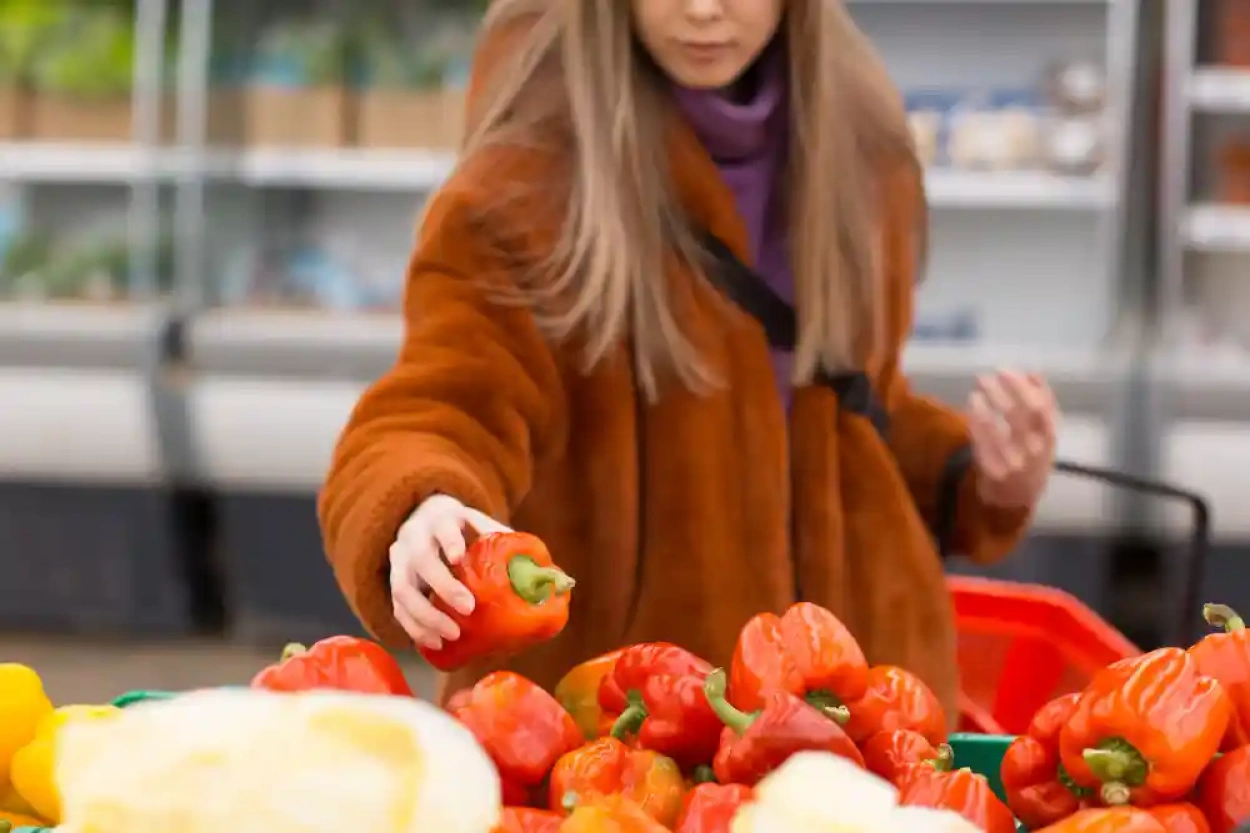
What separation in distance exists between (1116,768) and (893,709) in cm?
18

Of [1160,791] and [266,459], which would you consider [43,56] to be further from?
[1160,791]

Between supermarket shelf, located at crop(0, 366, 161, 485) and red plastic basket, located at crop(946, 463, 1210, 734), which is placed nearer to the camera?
red plastic basket, located at crop(946, 463, 1210, 734)

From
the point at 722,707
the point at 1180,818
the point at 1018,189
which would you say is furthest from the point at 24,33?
the point at 1180,818

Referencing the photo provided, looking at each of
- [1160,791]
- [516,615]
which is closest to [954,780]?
[1160,791]

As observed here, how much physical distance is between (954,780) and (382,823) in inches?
13.3

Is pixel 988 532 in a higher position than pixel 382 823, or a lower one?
lower

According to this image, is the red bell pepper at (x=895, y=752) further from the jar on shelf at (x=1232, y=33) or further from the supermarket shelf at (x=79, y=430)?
the supermarket shelf at (x=79, y=430)

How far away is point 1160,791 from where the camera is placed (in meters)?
0.80

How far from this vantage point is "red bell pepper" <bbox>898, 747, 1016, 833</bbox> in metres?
0.80

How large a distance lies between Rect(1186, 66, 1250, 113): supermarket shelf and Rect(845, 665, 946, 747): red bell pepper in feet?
9.34

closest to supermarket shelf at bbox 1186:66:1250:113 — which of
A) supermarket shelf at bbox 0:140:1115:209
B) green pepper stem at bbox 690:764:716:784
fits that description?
supermarket shelf at bbox 0:140:1115:209

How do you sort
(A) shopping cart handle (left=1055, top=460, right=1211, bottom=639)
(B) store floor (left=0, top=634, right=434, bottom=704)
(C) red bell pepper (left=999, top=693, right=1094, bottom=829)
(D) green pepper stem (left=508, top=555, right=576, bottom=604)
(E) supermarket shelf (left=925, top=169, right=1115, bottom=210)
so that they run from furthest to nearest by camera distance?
(B) store floor (left=0, top=634, right=434, bottom=704) → (E) supermarket shelf (left=925, top=169, right=1115, bottom=210) → (A) shopping cart handle (left=1055, top=460, right=1211, bottom=639) → (D) green pepper stem (left=508, top=555, right=576, bottom=604) → (C) red bell pepper (left=999, top=693, right=1094, bottom=829)

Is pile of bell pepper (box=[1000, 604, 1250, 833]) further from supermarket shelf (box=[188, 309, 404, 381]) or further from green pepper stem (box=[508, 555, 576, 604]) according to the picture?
supermarket shelf (box=[188, 309, 404, 381])

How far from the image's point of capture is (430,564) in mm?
1055
